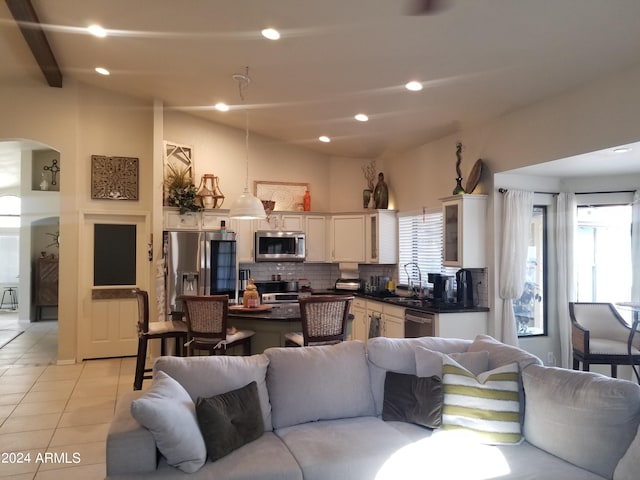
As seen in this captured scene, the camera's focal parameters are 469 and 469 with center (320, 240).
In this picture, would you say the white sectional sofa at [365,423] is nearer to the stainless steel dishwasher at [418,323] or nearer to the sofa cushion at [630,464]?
the sofa cushion at [630,464]

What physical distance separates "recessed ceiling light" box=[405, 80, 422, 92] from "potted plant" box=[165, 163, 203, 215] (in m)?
3.46

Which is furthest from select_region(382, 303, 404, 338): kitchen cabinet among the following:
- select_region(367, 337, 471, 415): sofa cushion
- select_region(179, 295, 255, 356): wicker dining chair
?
select_region(367, 337, 471, 415): sofa cushion

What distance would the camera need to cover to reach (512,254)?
4.97m

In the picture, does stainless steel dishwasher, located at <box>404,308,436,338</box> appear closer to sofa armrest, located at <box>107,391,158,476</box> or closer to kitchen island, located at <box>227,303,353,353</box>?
kitchen island, located at <box>227,303,353,353</box>

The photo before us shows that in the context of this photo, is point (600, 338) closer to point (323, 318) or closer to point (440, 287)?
point (440, 287)

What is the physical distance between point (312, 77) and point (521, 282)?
3.03 metres

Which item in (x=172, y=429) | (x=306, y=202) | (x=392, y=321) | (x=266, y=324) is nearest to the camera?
(x=172, y=429)

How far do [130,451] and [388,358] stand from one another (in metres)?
1.67

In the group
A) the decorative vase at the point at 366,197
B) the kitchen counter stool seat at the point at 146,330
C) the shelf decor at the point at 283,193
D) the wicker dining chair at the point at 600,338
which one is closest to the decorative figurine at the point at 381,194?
the decorative vase at the point at 366,197

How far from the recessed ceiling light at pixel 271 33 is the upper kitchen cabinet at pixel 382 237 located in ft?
11.5

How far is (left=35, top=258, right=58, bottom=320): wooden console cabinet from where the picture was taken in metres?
10.2

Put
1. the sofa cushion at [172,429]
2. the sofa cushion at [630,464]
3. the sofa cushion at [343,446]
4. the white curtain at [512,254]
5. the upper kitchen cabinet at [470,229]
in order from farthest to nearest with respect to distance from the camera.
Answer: the upper kitchen cabinet at [470,229]
the white curtain at [512,254]
the sofa cushion at [343,446]
the sofa cushion at [172,429]
the sofa cushion at [630,464]

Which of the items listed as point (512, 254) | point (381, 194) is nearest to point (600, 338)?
point (512, 254)

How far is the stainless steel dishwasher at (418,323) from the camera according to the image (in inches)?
198
